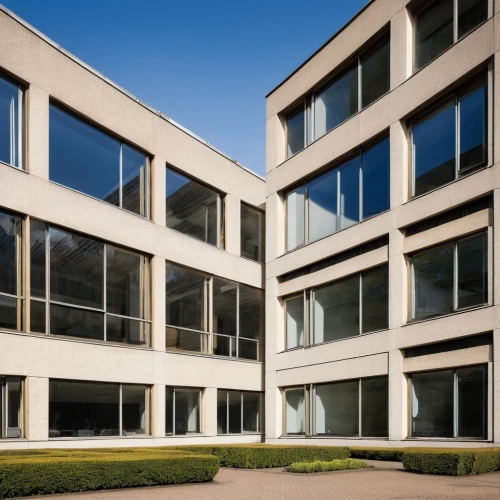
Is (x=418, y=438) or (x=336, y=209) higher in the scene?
(x=336, y=209)

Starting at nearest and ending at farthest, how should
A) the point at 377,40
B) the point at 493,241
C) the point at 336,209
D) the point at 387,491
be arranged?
the point at 387,491
the point at 493,241
the point at 377,40
the point at 336,209

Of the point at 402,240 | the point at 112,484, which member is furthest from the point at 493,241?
the point at 112,484

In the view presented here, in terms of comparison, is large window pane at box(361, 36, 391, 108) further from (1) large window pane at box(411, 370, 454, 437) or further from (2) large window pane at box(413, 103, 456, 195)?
(1) large window pane at box(411, 370, 454, 437)

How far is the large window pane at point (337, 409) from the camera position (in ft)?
88.4

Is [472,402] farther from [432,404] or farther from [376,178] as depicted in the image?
[376,178]

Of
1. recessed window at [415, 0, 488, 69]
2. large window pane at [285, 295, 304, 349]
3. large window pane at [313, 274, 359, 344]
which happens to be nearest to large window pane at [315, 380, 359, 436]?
large window pane at [313, 274, 359, 344]

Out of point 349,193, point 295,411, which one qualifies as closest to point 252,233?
point 349,193

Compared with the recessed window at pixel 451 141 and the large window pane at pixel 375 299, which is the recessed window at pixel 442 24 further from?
the large window pane at pixel 375 299

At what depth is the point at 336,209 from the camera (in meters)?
29.1

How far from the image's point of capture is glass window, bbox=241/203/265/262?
34.7 metres

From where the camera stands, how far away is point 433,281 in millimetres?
23656

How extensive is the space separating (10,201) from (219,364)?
12787 mm

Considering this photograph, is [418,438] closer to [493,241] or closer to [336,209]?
[493,241]

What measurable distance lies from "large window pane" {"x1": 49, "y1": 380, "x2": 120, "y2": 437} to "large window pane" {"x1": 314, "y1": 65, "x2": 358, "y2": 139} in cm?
1416
